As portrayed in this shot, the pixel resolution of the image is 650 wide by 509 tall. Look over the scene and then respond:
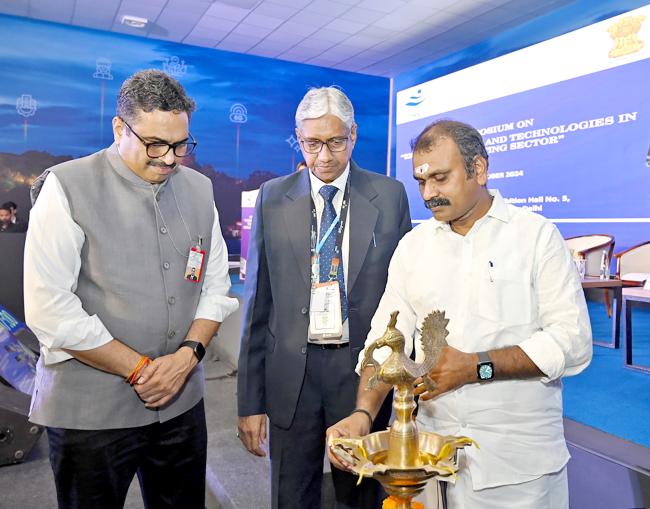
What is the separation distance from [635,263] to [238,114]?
20.3ft

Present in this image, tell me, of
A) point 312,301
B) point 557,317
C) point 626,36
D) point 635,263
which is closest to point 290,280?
point 312,301

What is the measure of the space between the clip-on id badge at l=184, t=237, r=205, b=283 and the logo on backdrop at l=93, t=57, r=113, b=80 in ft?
23.0

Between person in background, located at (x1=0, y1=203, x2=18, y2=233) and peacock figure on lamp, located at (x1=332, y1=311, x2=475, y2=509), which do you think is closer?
peacock figure on lamp, located at (x1=332, y1=311, x2=475, y2=509)

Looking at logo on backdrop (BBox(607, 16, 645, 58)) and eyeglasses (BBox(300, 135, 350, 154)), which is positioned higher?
logo on backdrop (BBox(607, 16, 645, 58))

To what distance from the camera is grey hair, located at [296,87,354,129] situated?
5.63 feet

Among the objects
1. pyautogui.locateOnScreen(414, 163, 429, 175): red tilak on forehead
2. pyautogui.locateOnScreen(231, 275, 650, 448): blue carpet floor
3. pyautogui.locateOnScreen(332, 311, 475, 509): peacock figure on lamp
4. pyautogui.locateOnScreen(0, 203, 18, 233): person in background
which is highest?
pyautogui.locateOnScreen(0, 203, 18, 233): person in background

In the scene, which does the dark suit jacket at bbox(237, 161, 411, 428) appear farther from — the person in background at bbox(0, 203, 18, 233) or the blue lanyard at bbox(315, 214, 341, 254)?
the person in background at bbox(0, 203, 18, 233)

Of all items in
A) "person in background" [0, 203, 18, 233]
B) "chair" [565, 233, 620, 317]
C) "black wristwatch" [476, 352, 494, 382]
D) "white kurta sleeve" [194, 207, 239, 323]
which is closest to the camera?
"black wristwatch" [476, 352, 494, 382]

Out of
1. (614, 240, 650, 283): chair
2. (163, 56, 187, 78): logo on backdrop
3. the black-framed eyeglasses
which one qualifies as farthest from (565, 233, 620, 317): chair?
(163, 56, 187, 78): logo on backdrop

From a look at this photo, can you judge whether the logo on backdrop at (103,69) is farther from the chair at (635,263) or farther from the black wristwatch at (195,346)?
the black wristwatch at (195,346)

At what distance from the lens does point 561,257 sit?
1339mm

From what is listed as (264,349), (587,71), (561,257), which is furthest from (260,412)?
(587,71)

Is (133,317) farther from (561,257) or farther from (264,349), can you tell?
(561,257)

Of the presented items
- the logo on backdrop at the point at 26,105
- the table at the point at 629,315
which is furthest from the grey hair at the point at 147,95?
the logo on backdrop at the point at 26,105
